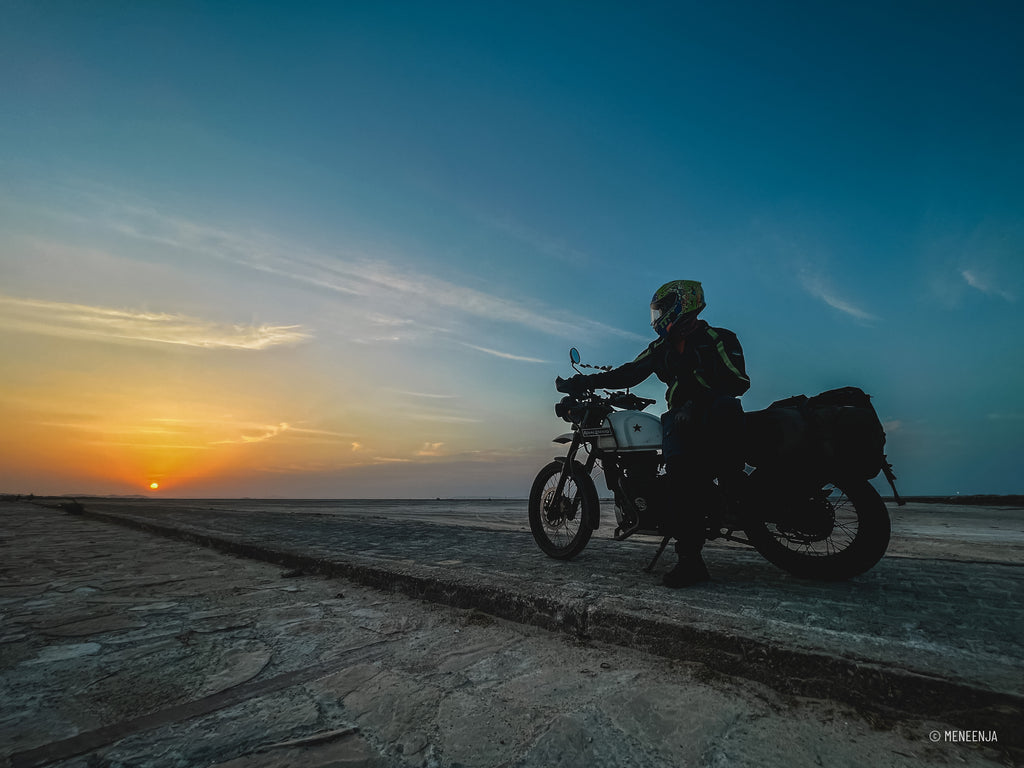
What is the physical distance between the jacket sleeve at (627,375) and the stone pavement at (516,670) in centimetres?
149

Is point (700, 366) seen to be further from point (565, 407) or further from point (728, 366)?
point (565, 407)

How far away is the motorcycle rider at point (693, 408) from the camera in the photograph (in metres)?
2.86

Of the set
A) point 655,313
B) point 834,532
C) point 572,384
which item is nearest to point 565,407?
point 572,384

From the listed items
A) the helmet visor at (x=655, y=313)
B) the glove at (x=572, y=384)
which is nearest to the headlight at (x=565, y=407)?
the glove at (x=572, y=384)

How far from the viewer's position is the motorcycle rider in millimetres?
2859

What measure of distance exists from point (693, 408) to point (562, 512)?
1521mm

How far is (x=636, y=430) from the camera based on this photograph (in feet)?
11.9

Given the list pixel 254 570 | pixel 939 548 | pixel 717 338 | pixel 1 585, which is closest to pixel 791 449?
pixel 717 338

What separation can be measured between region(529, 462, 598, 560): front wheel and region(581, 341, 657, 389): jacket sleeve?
0.71 metres

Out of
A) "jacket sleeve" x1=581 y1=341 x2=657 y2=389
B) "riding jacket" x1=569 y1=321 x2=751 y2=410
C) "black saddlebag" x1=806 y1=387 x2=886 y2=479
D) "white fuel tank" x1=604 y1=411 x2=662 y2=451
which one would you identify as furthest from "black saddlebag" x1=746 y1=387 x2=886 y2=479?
"jacket sleeve" x1=581 y1=341 x2=657 y2=389

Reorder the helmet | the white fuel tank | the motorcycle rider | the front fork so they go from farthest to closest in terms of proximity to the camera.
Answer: the front fork
the white fuel tank
the helmet
the motorcycle rider

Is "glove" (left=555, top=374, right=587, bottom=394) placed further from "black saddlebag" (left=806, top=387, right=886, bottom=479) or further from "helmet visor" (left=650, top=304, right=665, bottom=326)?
"black saddlebag" (left=806, top=387, right=886, bottom=479)

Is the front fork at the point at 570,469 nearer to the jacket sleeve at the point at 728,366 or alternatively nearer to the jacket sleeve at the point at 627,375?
the jacket sleeve at the point at 627,375

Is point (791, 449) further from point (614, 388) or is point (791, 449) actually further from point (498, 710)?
point (498, 710)
